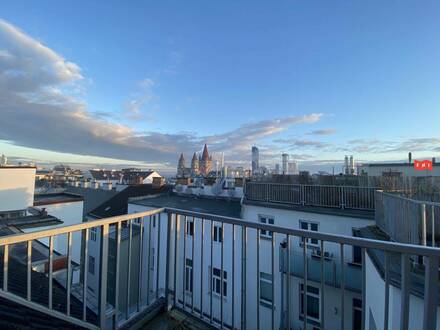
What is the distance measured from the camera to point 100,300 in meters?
2.13

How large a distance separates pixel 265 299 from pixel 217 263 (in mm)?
2457

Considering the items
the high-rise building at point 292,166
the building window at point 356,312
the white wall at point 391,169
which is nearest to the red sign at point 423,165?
the white wall at point 391,169

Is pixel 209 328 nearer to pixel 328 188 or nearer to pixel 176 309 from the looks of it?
pixel 176 309

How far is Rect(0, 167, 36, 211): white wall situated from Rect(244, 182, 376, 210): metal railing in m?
12.7

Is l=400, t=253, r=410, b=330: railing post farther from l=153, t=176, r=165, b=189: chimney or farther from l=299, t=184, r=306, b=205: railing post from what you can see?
l=153, t=176, r=165, b=189: chimney

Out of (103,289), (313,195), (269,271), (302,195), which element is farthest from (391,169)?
(103,289)

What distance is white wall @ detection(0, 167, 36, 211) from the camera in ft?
41.4

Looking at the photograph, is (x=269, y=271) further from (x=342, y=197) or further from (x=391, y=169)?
(x=391, y=169)

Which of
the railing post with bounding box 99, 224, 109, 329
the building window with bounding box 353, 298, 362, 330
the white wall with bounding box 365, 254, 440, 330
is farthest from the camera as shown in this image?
the building window with bounding box 353, 298, 362, 330

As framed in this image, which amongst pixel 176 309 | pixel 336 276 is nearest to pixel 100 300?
pixel 176 309

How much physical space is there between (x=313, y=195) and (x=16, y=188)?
15977mm

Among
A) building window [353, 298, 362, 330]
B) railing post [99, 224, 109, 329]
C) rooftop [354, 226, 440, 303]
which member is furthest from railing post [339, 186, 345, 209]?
railing post [99, 224, 109, 329]

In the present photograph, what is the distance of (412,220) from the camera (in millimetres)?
3771

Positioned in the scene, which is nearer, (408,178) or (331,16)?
(331,16)
